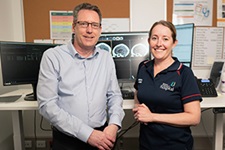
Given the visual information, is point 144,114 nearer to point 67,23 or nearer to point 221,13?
point 67,23

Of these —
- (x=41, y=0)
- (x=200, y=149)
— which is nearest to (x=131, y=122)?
(x=200, y=149)

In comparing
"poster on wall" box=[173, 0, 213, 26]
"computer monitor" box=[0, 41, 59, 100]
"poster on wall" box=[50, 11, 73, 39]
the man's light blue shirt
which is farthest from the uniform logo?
"poster on wall" box=[50, 11, 73, 39]

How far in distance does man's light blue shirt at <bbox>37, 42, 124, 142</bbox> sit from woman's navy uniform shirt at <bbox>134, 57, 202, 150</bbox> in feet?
0.76

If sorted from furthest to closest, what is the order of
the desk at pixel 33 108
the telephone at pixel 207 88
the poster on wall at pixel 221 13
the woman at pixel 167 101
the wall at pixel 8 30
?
the poster on wall at pixel 221 13 → the wall at pixel 8 30 → the telephone at pixel 207 88 → the desk at pixel 33 108 → the woman at pixel 167 101

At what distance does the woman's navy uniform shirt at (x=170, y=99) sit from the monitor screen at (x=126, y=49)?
2.01 feet

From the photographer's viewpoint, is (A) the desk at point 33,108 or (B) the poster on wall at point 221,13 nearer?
(A) the desk at point 33,108

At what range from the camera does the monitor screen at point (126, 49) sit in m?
1.73

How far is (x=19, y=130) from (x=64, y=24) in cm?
116

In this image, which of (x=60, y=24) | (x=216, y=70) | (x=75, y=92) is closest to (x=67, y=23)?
(x=60, y=24)

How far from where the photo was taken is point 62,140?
1.21 meters

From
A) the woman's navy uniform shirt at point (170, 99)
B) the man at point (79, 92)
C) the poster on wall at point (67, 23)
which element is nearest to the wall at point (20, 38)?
the poster on wall at point (67, 23)

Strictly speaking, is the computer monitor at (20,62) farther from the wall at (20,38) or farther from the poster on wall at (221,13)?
the poster on wall at (221,13)

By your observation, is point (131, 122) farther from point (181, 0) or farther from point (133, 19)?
point (181, 0)

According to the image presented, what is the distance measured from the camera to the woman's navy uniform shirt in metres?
1.07
